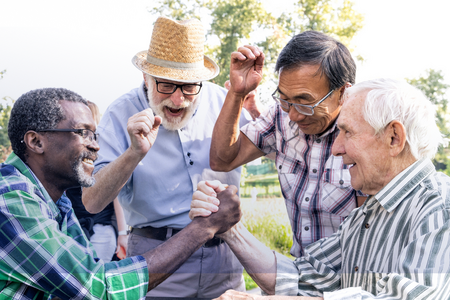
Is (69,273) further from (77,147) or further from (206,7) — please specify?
(206,7)

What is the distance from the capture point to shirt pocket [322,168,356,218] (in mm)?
1990

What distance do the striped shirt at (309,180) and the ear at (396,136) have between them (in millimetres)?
612

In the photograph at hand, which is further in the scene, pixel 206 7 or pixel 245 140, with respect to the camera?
pixel 206 7

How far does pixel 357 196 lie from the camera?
2.00 m

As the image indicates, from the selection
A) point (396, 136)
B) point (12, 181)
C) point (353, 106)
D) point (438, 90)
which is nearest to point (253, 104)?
point (353, 106)

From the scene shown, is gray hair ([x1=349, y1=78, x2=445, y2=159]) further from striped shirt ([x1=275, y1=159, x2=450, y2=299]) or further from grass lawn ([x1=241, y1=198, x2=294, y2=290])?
grass lawn ([x1=241, y1=198, x2=294, y2=290])

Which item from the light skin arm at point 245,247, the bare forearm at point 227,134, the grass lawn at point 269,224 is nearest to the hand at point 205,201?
the light skin arm at point 245,247

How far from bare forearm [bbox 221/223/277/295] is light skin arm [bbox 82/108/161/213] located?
23.7 inches

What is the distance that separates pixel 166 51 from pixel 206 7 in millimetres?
4302

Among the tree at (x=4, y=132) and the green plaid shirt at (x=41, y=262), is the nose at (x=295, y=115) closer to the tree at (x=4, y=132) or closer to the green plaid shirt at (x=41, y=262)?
the green plaid shirt at (x=41, y=262)

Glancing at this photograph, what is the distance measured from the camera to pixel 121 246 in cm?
382

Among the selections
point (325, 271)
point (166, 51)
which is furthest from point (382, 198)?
point (166, 51)

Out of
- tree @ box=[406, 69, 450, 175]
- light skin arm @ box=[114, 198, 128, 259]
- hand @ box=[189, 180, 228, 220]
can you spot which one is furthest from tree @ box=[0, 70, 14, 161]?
tree @ box=[406, 69, 450, 175]

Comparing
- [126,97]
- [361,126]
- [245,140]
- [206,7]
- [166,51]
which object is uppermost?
[206,7]
